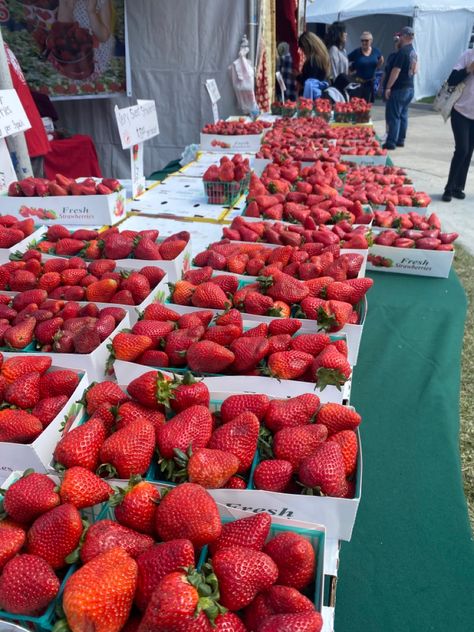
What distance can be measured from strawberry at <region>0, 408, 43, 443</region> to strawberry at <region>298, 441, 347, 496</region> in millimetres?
704

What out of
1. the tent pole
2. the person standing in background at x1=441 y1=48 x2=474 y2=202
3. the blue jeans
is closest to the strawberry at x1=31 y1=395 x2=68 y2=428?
the tent pole

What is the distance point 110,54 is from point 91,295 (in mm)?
5708

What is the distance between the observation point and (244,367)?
4.78ft

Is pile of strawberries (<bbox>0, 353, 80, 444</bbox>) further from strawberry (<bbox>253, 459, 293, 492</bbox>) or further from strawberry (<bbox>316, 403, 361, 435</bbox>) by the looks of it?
strawberry (<bbox>316, 403, 361, 435</bbox>)

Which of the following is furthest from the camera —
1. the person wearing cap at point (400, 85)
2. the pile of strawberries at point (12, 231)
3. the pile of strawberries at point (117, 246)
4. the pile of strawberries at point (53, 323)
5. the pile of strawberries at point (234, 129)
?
the person wearing cap at point (400, 85)

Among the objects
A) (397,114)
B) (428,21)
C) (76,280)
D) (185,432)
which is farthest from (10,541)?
(428,21)

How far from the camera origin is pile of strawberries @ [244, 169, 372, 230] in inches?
109

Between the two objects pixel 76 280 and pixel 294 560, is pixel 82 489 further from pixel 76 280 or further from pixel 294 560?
pixel 76 280

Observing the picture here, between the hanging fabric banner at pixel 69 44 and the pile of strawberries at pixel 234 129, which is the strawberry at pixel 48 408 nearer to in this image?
the pile of strawberries at pixel 234 129

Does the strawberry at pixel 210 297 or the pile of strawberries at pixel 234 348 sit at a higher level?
the strawberry at pixel 210 297

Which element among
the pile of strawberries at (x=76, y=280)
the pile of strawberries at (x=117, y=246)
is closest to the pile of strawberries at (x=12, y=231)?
the pile of strawberries at (x=117, y=246)

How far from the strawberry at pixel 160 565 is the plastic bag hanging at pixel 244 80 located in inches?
255

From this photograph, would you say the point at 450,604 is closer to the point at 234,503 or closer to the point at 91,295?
the point at 234,503

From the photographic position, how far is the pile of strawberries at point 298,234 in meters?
2.36
